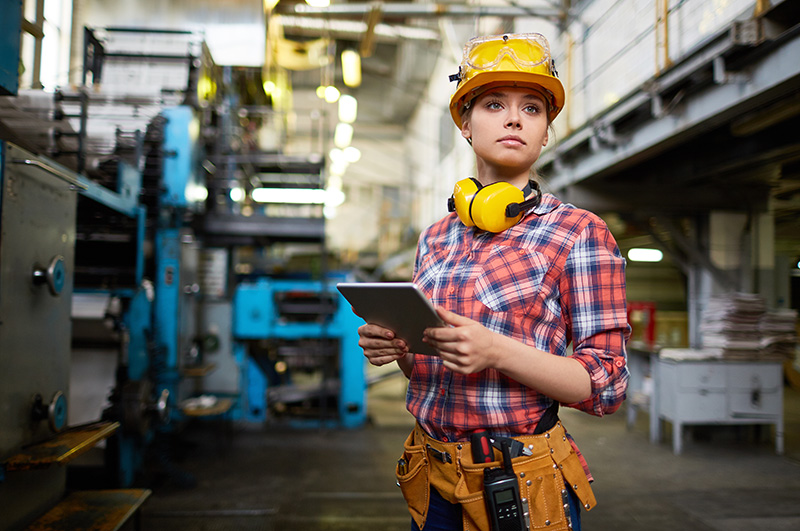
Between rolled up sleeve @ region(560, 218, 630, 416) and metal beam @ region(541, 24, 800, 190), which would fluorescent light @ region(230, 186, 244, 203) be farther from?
rolled up sleeve @ region(560, 218, 630, 416)

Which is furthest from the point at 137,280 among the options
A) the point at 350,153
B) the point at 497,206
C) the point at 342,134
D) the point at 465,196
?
the point at 350,153

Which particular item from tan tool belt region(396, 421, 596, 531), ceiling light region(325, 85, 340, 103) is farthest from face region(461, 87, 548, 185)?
ceiling light region(325, 85, 340, 103)

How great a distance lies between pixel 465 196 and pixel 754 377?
224 inches

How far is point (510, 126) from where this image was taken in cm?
135

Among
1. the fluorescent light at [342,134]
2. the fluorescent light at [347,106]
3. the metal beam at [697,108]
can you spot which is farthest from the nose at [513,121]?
the fluorescent light at [342,134]

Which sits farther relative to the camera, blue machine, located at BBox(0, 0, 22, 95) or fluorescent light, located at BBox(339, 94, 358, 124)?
fluorescent light, located at BBox(339, 94, 358, 124)

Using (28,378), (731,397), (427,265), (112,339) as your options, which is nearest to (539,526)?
(427,265)

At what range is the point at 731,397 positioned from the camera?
18.3ft

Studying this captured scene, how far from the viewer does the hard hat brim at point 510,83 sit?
51.6 inches

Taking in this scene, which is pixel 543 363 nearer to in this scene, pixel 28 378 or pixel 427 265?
pixel 427 265

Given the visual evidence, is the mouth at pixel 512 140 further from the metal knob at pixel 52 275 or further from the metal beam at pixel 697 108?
the metal knob at pixel 52 275

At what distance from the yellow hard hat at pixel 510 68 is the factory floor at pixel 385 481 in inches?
133

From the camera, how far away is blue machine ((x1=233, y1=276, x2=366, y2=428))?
6.70 meters

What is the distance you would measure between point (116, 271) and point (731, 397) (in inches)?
245
